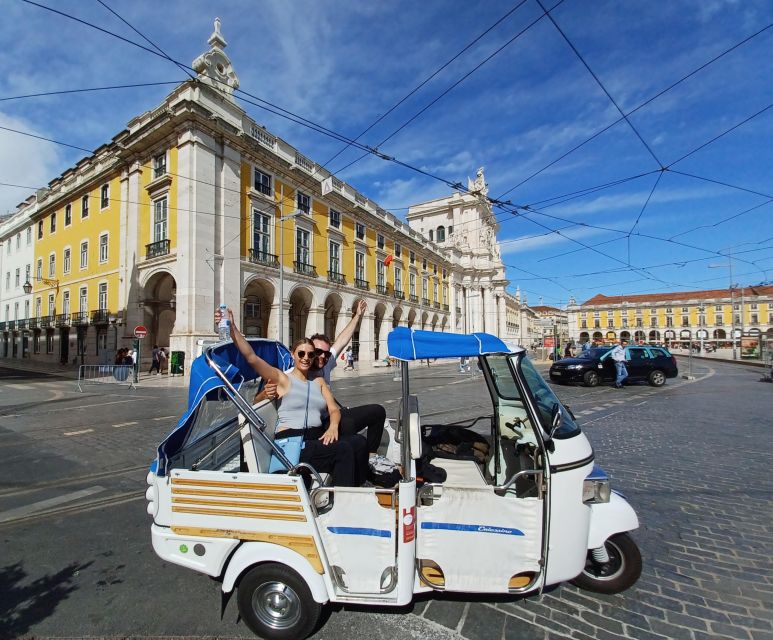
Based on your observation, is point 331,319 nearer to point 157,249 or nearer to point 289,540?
point 157,249

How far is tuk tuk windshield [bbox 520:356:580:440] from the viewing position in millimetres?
2633

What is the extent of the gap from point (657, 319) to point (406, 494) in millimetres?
121322

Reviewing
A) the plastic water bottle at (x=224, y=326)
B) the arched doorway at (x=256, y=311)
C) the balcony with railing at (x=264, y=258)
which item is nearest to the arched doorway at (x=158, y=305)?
the arched doorway at (x=256, y=311)

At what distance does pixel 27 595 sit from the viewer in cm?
276

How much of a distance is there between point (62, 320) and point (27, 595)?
34.8 m

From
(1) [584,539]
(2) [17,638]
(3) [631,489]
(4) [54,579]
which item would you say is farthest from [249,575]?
(3) [631,489]

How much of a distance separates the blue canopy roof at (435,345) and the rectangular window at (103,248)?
31.3 m

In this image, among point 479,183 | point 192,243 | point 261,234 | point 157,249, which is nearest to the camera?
point 192,243

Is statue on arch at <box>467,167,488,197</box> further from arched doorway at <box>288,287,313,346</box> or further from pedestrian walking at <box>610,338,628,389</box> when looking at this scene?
pedestrian walking at <box>610,338,628,389</box>

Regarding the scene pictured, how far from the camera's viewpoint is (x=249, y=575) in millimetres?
2391

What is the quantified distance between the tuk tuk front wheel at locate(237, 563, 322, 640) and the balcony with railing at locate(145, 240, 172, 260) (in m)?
23.5

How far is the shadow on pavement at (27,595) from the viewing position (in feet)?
8.17

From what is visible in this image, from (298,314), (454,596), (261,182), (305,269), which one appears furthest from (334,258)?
(454,596)

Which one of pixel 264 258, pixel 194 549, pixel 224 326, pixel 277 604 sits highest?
pixel 264 258
